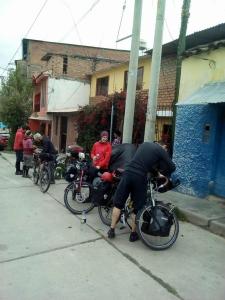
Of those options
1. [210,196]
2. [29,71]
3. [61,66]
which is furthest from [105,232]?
[29,71]

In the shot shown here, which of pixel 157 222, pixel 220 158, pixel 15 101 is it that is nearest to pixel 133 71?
pixel 220 158

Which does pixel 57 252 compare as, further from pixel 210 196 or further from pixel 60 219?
pixel 210 196

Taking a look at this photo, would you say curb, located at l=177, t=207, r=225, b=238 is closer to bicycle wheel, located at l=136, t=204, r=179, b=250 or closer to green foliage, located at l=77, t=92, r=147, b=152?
bicycle wheel, located at l=136, t=204, r=179, b=250

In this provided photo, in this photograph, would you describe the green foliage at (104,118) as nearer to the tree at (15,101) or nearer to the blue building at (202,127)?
the blue building at (202,127)

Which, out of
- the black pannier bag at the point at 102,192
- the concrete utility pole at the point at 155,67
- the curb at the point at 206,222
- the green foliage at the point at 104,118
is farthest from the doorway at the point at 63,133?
the curb at the point at 206,222

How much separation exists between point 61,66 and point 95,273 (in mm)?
21113

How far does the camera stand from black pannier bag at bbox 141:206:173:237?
4848 mm

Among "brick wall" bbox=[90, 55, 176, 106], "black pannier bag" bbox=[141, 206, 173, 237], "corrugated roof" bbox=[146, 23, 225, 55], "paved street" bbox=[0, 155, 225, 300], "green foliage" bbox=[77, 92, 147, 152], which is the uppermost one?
"corrugated roof" bbox=[146, 23, 225, 55]

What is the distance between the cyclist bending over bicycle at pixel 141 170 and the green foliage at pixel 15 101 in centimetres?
2104

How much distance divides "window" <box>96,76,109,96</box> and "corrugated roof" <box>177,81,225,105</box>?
10630mm

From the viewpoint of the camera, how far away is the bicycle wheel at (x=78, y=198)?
6785 mm

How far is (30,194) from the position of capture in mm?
8555

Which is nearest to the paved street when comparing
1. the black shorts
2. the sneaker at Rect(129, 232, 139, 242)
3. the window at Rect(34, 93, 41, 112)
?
the sneaker at Rect(129, 232, 139, 242)

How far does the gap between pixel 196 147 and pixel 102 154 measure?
2.42m
